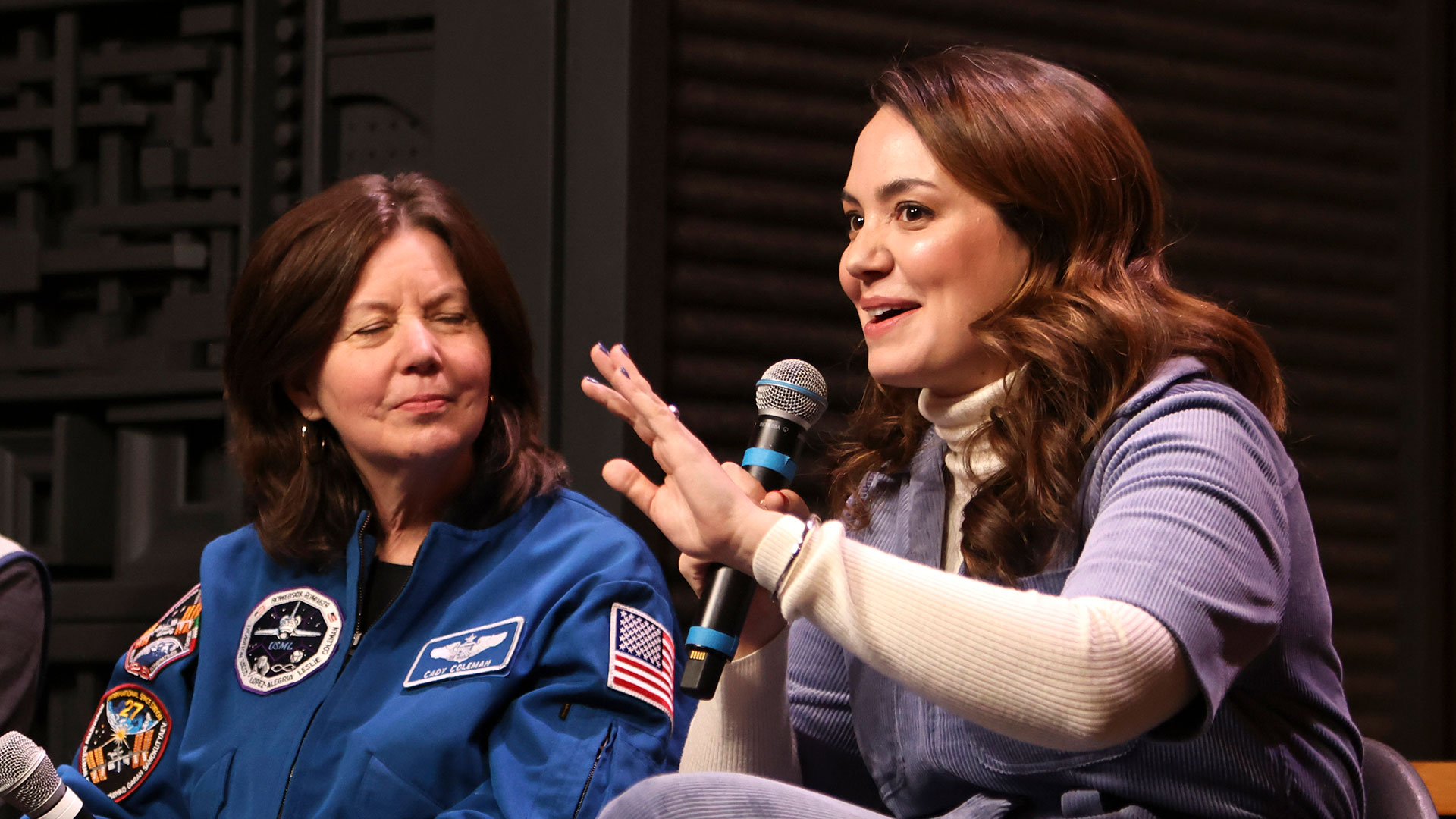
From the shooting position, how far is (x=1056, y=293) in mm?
1509

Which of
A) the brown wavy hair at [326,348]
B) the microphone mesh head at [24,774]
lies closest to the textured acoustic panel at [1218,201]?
the brown wavy hair at [326,348]

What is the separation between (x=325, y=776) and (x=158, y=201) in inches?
60.1

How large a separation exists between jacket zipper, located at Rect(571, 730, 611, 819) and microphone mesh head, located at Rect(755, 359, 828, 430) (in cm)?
57

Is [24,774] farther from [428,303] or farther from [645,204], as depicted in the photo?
[645,204]

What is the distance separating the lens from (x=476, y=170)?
2678mm

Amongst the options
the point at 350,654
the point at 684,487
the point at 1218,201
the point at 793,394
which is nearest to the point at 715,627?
the point at 684,487

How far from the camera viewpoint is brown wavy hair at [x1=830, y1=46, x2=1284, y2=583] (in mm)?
1436

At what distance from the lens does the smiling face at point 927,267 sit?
5.03ft

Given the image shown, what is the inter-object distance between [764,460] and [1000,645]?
0.39 m

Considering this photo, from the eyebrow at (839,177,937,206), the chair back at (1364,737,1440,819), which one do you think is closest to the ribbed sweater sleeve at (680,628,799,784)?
the eyebrow at (839,177,937,206)

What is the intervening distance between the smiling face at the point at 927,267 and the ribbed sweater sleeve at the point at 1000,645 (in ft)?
1.24

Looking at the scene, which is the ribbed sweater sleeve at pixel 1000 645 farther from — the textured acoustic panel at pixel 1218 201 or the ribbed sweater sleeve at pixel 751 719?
the textured acoustic panel at pixel 1218 201

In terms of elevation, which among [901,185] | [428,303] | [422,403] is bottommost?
[422,403]

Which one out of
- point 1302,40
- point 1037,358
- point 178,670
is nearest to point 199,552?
point 178,670
